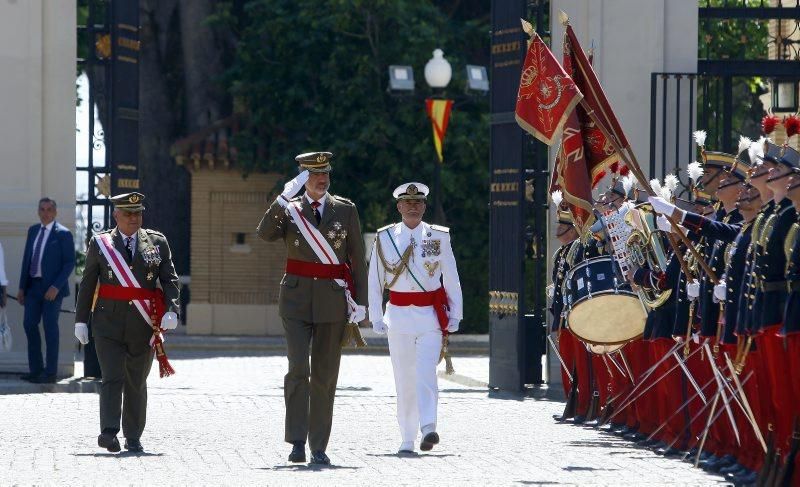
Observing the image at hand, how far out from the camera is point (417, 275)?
13.5 meters

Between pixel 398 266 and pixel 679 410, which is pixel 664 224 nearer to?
pixel 679 410

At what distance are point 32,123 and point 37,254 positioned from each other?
142 centimetres

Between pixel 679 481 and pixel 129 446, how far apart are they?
388cm

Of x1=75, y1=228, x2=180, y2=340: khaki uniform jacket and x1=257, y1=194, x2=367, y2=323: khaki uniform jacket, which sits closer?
x1=257, y1=194, x2=367, y2=323: khaki uniform jacket

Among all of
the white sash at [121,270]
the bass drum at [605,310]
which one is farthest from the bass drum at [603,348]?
the white sash at [121,270]

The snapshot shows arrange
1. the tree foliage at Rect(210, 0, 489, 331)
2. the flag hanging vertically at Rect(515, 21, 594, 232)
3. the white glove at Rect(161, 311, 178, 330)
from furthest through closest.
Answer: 1. the tree foliage at Rect(210, 0, 489, 331)
2. the flag hanging vertically at Rect(515, 21, 594, 232)
3. the white glove at Rect(161, 311, 178, 330)

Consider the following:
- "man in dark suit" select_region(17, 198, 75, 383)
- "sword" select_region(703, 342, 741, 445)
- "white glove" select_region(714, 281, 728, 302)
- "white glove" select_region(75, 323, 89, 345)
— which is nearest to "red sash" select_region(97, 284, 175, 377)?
"white glove" select_region(75, 323, 89, 345)

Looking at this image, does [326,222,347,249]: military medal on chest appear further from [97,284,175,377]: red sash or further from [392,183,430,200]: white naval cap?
[97,284,175,377]: red sash

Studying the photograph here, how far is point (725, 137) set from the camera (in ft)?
59.9

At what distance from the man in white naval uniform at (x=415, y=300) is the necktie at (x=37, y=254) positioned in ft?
19.9

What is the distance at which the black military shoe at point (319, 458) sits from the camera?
40.3 feet

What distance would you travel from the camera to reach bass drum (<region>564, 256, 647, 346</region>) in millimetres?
14328

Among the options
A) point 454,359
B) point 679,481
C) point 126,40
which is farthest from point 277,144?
point 679,481

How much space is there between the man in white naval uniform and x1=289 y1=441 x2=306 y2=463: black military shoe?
113 cm
